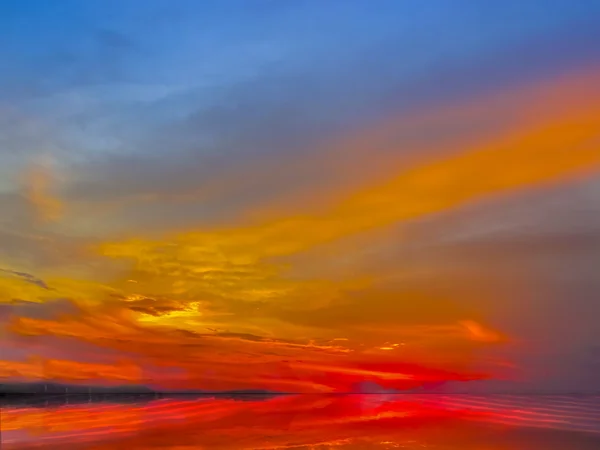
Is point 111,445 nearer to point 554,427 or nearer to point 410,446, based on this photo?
point 410,446

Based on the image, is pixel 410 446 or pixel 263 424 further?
pixel 263 424

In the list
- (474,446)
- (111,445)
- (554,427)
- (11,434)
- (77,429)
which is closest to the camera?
(111,445)

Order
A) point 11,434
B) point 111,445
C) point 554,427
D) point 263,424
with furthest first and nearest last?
point 554,427 → point 263,424 → point 11,434 → point 111,445

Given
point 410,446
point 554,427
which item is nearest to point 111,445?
point 410,446

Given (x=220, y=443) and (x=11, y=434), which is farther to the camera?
(x=11, y=434)

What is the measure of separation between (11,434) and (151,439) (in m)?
4.85

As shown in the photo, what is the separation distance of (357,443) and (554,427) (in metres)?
13.9

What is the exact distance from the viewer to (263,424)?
27.9 meters

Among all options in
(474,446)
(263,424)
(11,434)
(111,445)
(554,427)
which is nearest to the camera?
(111,445)

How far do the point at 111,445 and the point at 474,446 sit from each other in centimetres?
1096

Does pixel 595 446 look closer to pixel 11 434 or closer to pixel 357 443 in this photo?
pixel 357 443

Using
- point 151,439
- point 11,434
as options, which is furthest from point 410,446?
point 11,434

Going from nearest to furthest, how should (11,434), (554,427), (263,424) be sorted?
(11,434)
(263,424)
(554,427)

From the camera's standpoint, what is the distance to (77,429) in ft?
82.2
